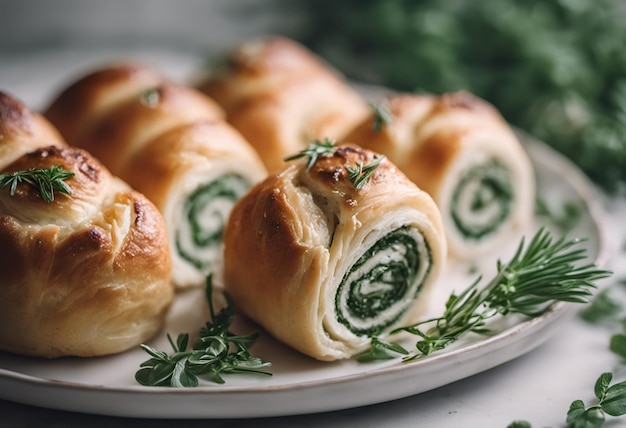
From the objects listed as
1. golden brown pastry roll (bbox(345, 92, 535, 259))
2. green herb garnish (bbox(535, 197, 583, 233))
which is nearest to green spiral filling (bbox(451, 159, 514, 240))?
golden brown pastry roll (bbox(345, 92, 535, 259))

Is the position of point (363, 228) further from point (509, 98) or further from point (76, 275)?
point (509, 98)

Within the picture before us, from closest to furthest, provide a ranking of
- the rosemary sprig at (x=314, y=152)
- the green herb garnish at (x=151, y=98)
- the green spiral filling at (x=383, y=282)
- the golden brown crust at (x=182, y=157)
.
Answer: the green spiral filling at (x=383, y=282) < the rosemary sprig at (x=314, y=152) < the golden brown crust at (x=182, y=157) < the green herb garnish at (x=151, y=98)

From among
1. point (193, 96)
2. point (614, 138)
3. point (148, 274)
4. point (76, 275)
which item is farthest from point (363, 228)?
point (614, 138)

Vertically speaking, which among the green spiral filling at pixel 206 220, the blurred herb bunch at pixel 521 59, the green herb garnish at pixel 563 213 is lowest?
the green spiral filling at pixel 206 220

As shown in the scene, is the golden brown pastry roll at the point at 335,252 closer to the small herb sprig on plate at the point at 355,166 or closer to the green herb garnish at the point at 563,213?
the small herb sprig on plate at the point at 355,166

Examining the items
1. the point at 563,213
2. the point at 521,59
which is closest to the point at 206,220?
the point at 563,213

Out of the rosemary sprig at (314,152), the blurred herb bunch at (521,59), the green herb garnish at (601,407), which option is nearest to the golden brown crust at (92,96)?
the rosemary sprig at (314,152)
